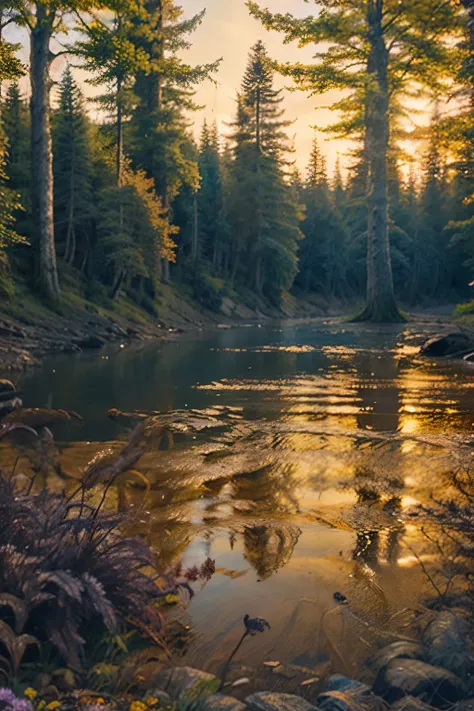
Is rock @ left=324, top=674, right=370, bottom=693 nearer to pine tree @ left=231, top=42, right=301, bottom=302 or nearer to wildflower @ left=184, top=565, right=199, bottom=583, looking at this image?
wildflower @ left=184, top=565, right=199, bottom=583

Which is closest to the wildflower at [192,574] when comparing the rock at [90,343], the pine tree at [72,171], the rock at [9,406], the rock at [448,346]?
the rock at [9,406]

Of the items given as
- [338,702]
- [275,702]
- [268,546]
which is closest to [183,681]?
[275,702]

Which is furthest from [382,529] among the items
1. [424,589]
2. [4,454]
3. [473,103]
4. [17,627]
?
[473,103]

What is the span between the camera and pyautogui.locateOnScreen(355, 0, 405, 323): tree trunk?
24.2 m

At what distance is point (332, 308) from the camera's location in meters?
66.4

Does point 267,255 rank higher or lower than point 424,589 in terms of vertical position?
higher

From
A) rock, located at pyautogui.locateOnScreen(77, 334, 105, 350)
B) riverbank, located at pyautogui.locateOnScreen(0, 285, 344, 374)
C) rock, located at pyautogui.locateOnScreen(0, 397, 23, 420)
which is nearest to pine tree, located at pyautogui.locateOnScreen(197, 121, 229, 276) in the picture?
riverbank, located at pyautogui.locateOnScreen(0, 285, 344, 374)

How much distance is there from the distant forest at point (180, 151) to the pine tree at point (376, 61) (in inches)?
2.5

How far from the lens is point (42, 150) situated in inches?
774

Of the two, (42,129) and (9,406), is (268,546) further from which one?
(42,129)

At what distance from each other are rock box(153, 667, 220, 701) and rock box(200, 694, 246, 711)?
1.8 inches

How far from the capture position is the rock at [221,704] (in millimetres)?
2061

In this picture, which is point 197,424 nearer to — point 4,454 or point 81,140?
point 4,454

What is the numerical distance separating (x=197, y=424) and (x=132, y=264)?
2165cm
